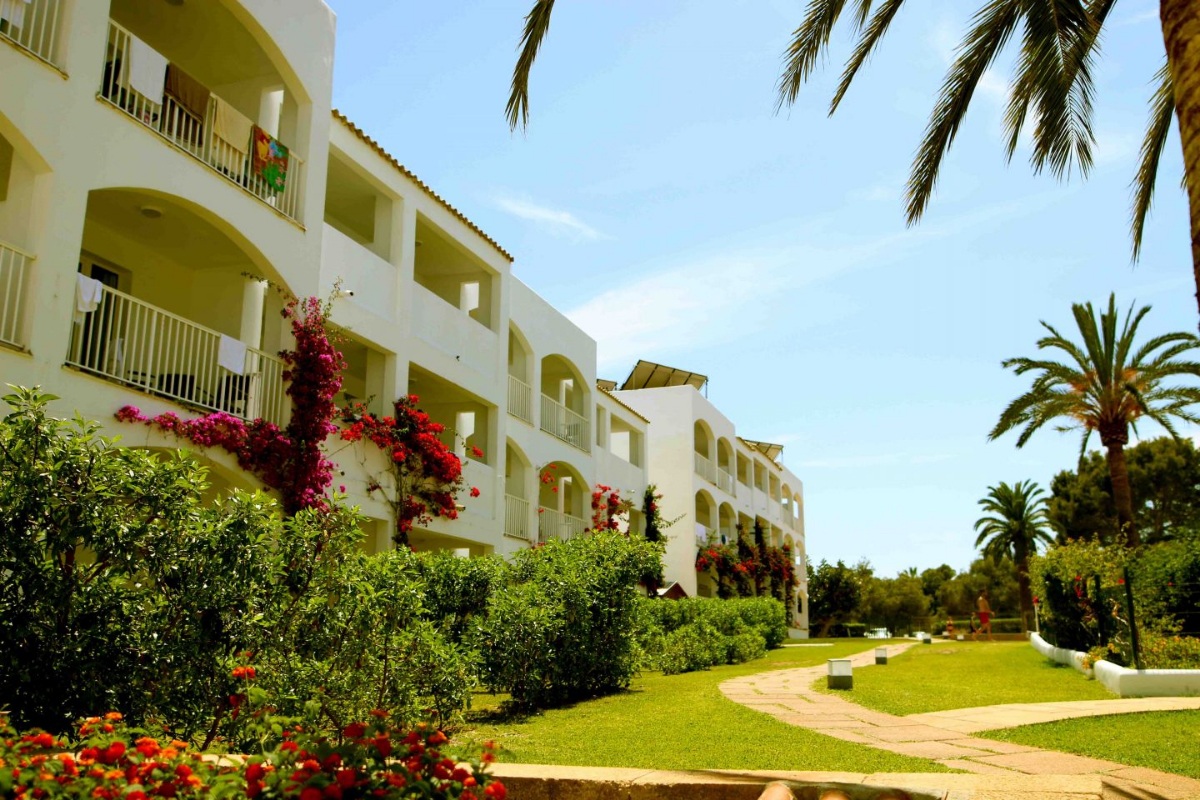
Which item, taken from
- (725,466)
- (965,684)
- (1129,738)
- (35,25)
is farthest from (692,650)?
(725,466)

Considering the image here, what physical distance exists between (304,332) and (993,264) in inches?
353

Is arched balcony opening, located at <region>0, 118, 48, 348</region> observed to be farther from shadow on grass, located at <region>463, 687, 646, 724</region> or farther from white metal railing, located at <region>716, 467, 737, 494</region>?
white metal railing, located at <region>716, 467, 737, 494</region>

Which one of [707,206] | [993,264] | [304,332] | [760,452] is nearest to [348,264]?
[304,332]

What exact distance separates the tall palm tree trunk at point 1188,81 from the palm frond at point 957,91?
2.69 metres

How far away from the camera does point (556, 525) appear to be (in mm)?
22797

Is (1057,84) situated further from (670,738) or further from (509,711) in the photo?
(509,711)

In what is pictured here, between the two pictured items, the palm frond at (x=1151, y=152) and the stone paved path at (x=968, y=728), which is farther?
the palm frond at (x=1151, y=152)

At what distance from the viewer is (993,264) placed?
38.2 feet

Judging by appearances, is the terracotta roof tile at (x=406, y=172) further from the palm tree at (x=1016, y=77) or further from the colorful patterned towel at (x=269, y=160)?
the palm tree at (x=1016, y=77)

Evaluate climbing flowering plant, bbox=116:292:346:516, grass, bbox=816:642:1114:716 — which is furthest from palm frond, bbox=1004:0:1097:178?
climbing flowering plant, bbox=116:292:346:516

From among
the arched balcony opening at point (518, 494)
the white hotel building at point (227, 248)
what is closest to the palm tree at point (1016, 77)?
the white hotel building at point (227, 248)

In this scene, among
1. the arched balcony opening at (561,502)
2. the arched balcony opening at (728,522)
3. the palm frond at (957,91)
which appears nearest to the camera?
the palm frond at (957,91)

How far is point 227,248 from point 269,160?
1.36 meters

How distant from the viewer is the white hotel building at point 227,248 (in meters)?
9.63
